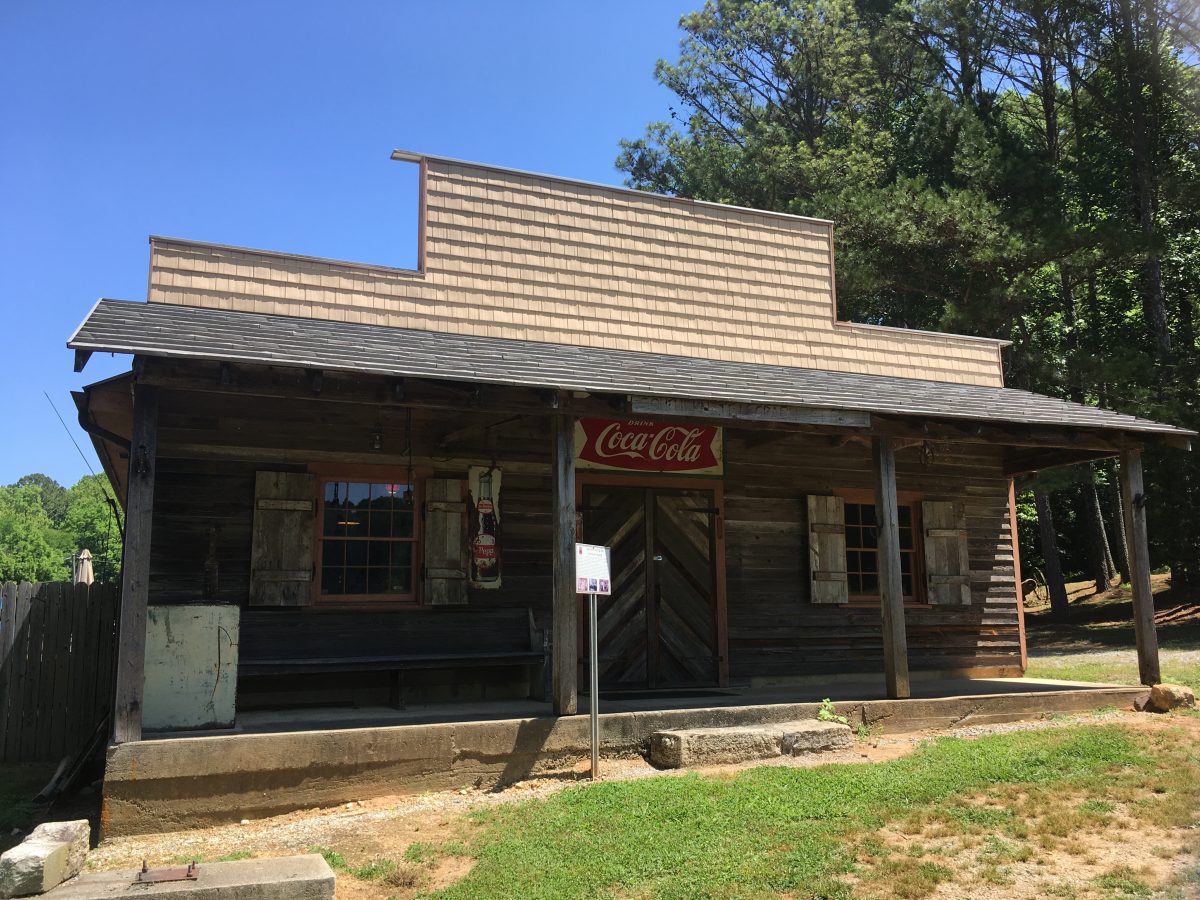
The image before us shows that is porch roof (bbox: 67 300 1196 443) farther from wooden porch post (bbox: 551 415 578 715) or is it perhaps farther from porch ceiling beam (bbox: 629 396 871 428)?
wooden porch post (bbox: 551 415 578 715)

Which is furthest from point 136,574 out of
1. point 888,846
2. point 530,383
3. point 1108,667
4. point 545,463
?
point 1108,667

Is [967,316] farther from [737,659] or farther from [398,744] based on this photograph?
[398,744]

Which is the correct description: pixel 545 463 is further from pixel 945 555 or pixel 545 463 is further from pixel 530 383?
pixel 945 555

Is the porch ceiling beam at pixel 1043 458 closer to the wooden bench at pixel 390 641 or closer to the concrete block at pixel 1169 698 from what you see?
the concrete block at pixel 1169 698

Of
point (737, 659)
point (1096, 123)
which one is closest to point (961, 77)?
point (1096, 123)

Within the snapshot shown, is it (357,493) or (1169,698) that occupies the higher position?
(357,493)

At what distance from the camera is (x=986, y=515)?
12938 mm

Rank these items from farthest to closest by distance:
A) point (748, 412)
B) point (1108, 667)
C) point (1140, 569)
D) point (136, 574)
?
point (1108, 667), point (1140, 569), point (748, 412), point (136, 574)

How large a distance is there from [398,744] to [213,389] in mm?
2989

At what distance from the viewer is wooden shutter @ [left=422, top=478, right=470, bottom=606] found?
9.63m

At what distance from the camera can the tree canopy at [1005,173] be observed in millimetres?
20109

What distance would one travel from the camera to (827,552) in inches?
459

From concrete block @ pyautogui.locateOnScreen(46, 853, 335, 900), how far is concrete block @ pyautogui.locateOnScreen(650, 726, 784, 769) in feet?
10.6

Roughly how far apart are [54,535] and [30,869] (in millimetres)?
88617
